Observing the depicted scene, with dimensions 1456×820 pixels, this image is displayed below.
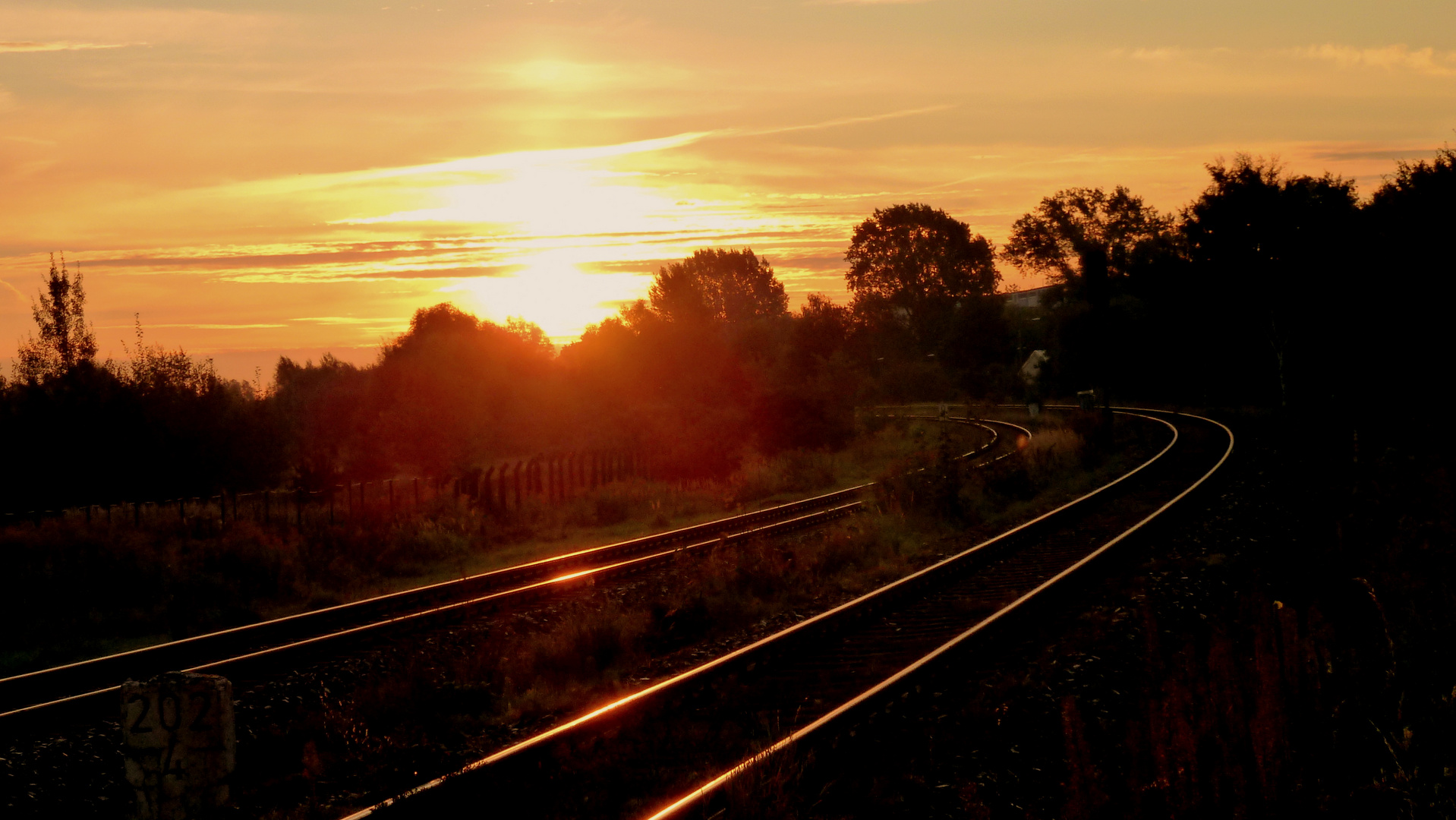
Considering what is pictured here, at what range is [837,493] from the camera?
24.4 m

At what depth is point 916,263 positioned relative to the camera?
87.0m

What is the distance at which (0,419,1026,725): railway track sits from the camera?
31.8ft

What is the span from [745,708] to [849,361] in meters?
48.2

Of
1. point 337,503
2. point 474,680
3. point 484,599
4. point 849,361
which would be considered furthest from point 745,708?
point 849,361


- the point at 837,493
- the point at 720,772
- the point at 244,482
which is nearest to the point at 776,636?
the point at 720,772

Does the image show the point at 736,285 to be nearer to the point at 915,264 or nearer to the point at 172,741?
the point at 915,264

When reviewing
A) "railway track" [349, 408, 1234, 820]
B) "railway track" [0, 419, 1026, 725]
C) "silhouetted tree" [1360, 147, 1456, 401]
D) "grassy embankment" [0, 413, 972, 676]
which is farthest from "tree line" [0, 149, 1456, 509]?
"railway track" [349, 408, 1234, 820]

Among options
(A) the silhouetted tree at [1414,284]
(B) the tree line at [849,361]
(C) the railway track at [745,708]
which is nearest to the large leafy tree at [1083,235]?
(B) the tree line at [849,361]

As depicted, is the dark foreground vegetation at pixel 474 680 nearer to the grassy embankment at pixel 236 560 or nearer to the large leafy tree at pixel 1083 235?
the grassy embankment at pixel 236 560

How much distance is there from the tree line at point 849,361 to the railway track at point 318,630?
10942mm

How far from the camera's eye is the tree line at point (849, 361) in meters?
30.5

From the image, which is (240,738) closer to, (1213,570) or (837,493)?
(1213,570)

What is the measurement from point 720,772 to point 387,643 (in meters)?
5.95

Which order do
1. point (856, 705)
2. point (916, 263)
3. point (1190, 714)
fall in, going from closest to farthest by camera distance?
point (1190, 714), point (856, 705), point (916, 263)
